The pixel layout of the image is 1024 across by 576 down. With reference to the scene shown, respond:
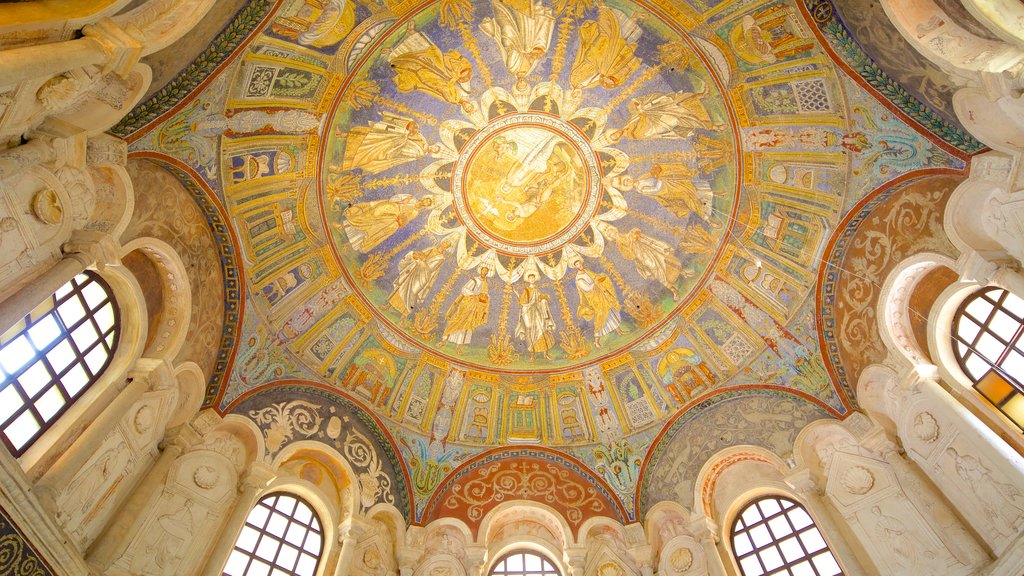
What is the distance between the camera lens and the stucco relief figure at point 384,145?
1416cm

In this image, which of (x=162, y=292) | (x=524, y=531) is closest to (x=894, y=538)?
(x=524, y=531)

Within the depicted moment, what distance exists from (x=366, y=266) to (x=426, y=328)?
81.7 inches

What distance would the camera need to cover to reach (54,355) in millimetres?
9328

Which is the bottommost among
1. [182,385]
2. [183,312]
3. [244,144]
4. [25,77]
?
[25,77]

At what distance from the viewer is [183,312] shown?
453 inches

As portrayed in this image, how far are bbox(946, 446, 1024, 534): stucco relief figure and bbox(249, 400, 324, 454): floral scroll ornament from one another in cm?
1142

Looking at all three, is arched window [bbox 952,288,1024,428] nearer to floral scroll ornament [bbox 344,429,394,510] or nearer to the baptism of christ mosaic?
the baptism of christ mosaic

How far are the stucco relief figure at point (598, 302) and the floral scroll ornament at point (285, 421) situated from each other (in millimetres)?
6765

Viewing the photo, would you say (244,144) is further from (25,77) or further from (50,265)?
(25,77)

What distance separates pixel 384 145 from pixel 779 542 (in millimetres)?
11302

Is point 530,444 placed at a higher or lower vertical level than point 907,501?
higher

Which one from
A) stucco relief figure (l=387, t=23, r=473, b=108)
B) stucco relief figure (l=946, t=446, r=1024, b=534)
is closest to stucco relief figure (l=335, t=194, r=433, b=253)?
stucco relief figure (l=387, t=23, r=473, b=108)

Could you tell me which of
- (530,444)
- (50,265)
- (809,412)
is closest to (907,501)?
(809,412)

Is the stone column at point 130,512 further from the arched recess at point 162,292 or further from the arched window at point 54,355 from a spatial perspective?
the arched window at point 54,355
